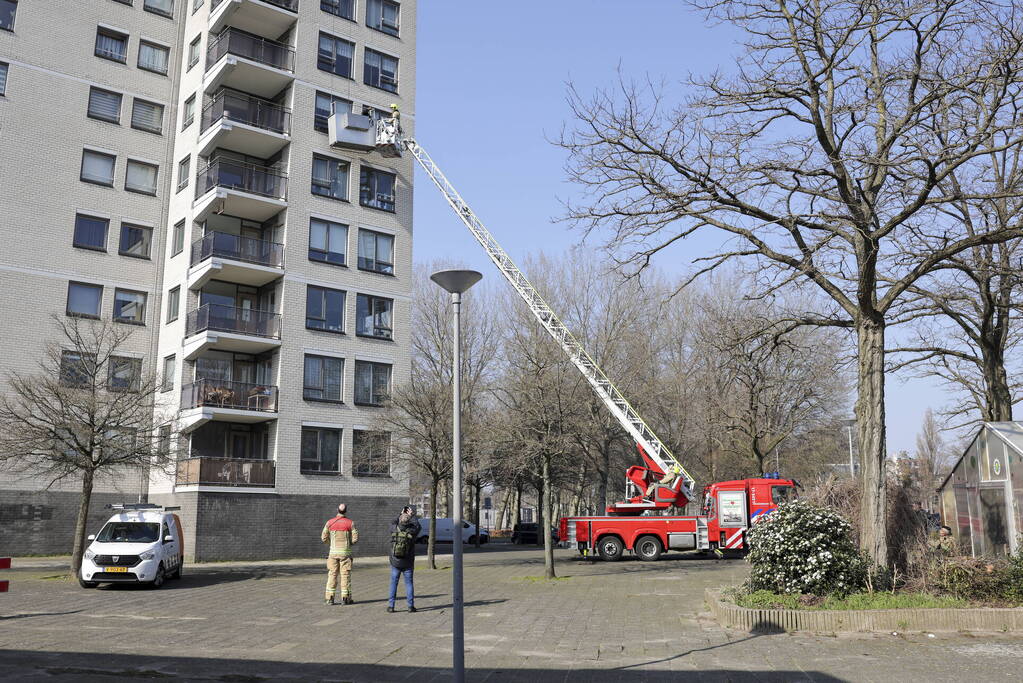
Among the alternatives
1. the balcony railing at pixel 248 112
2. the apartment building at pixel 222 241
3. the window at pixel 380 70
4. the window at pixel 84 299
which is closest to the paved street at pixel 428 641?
the apartment building at pixel 222 241

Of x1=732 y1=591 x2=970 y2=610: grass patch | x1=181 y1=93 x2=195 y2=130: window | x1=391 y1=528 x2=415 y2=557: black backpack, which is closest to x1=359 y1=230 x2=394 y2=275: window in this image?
x1=181 y1=93 x2=195 y2=130: window

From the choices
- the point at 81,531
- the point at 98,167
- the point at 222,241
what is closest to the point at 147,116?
the point at 98,167

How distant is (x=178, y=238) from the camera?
31.5 meters

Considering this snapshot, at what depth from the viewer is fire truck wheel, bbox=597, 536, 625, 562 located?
1063 inches

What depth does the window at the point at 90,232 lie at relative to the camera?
2961 cm

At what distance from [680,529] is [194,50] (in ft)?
85.6

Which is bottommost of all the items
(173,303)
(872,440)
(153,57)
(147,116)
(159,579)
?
(159,579)

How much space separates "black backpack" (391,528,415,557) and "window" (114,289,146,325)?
20.2 metres

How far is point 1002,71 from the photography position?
1298 cm

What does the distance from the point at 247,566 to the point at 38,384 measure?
846 cm

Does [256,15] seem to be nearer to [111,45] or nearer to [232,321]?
[111,45]

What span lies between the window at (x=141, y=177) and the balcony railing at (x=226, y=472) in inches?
435

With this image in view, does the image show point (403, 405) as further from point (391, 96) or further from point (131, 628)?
point (391, 96)

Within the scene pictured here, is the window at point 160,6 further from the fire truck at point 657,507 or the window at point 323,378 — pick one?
the fire truck at point 657,507
